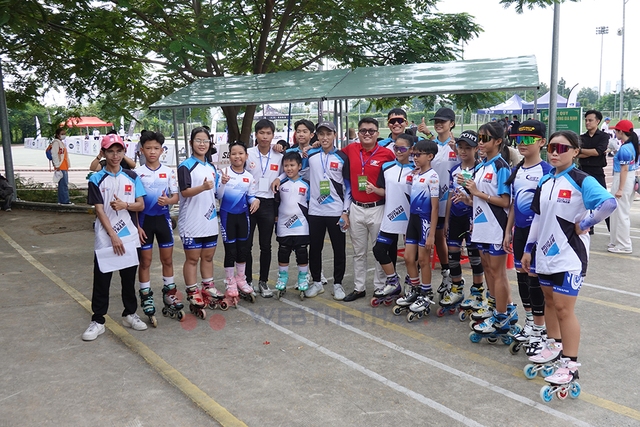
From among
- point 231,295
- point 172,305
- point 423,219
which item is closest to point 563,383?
point 423,219

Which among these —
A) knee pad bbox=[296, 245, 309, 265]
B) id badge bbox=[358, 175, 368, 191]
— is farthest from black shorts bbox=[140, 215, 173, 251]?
id badge bbox=[358, 175, 368, 191]

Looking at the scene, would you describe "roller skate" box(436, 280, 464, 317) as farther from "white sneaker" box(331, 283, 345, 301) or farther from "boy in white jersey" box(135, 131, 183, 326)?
"boy in white jersey" box(135, 131, 183, 326)

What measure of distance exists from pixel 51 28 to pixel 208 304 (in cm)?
832

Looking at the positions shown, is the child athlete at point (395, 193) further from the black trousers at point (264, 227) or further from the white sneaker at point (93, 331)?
the white sneaker at point (93, 331)

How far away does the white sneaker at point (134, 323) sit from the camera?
18.3 feet

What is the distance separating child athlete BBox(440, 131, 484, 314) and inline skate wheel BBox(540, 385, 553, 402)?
1.42 meters

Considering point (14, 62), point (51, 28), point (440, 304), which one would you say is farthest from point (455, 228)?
point (14, 62)

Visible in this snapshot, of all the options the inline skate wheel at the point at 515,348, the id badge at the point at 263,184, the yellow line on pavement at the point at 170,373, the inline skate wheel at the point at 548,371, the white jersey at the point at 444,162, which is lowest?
the yellow line on pavement at the point at 170,373

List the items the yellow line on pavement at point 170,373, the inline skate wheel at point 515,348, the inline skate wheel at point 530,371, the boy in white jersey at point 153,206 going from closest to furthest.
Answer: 1. the yellow line on pavement at point 170,373
2. the inline skate wheel at point 530,371
3. the inline skate wheel at point 515,348
4. the boy in white jersey at point 153,206

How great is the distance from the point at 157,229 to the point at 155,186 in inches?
17.1

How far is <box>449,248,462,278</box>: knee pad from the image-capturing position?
5887mm

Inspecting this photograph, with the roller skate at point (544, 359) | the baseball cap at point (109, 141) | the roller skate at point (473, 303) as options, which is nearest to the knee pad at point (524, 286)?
the roller skate at point (473, 303)

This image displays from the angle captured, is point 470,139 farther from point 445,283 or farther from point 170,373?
point 170,373

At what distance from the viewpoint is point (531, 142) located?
456 cm
